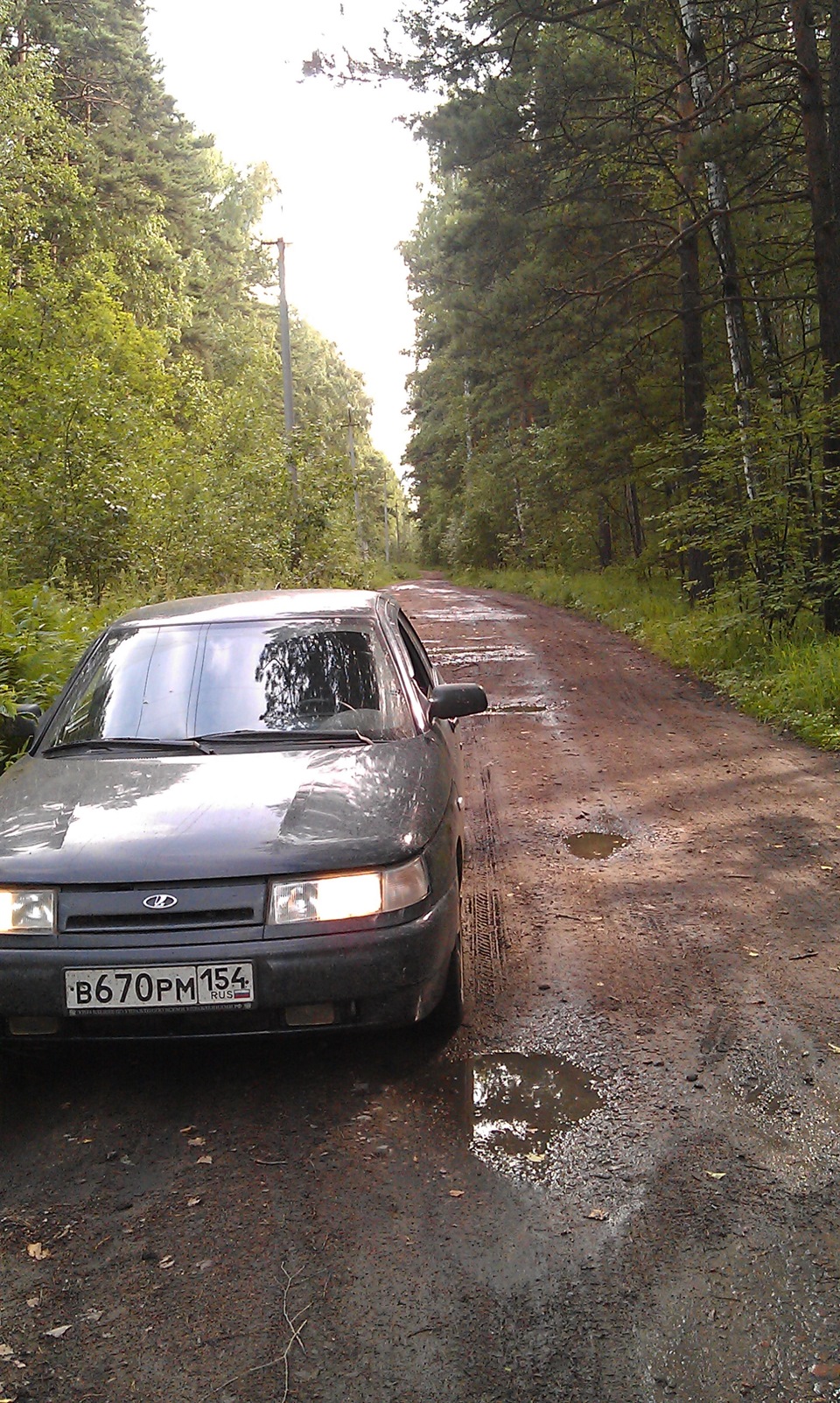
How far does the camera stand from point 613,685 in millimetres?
12656

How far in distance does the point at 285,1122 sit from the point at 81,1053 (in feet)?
3.01

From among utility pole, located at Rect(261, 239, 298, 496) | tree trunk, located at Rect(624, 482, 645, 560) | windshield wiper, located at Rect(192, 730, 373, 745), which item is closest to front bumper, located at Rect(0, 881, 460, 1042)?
windshield wiper, located at Rect(192, 730, 373, 745)

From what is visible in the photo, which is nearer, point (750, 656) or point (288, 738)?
point (288, 738)

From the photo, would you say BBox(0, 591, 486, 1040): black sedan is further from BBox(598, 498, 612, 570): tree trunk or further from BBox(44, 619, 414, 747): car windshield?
BBox(598, 498, 612, 570): tree trunk

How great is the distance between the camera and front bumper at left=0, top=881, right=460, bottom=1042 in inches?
127

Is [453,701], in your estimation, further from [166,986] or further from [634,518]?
[634,518]

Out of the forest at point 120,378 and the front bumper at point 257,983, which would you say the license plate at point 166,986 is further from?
the forest at point 120,378

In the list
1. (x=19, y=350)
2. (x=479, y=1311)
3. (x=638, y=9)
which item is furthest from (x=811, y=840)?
(x=19, y=350)

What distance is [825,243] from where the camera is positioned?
12.3 metres

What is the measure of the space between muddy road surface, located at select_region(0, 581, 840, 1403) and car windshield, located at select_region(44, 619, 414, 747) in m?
1.19

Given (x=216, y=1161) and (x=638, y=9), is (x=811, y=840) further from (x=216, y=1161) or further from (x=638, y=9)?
(x=638, y=9)

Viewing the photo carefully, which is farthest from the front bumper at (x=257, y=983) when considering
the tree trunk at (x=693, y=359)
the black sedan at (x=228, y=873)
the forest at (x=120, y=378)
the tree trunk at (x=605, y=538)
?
the tree trunk at (x=605, y=538)

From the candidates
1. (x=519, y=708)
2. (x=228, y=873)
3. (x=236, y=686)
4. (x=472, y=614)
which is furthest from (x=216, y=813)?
(x=472, y=614)

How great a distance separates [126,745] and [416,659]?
175 centimetres
